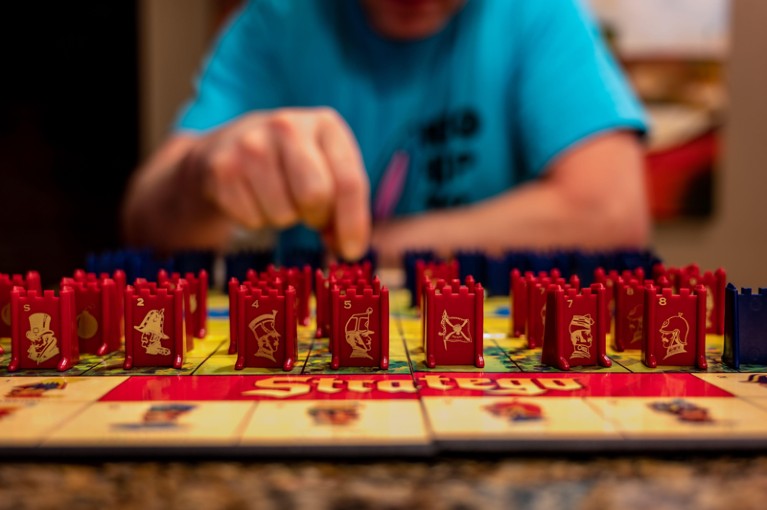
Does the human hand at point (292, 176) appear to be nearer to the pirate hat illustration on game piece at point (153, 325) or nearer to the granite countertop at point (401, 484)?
the pirate hat illustration on game piece at point (153, 325)

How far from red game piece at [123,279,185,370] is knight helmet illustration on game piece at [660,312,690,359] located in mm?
612

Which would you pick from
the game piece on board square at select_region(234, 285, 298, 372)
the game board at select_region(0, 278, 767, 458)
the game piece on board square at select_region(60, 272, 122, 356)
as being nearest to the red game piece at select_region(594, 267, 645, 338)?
the game board at select_region(0, 278, 767, 458)

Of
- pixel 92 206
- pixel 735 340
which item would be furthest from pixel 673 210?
pixel 92 206

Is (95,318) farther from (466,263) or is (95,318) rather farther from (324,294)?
(466,263)

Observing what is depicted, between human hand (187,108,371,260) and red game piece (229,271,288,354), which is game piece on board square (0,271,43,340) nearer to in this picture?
red game piece (229,271,288,354)

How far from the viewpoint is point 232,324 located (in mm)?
951

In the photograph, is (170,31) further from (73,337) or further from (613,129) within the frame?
(73,337)

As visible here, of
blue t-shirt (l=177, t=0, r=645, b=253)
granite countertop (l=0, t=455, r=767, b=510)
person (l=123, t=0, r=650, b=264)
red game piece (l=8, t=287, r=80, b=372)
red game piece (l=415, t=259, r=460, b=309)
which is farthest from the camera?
blue t-shirt (l=177, t=0, r=645, b=253)

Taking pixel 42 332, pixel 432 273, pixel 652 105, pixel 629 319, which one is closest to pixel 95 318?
pixel 42 332

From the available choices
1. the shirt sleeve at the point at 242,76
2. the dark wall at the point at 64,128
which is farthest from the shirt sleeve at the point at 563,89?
the dark wall at the point at 64,128

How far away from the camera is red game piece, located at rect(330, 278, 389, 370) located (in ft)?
2.82

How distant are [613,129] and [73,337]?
152 cm

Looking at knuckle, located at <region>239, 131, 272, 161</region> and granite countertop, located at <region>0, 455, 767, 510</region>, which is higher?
knuckle, located at <region>239, 131, 272, 161</region>

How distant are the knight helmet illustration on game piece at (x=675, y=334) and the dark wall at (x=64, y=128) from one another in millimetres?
2026
